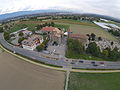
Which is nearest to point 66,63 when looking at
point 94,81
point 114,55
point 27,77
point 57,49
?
point 94,81

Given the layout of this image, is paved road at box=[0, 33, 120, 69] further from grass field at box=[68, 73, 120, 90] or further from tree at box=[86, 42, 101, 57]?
tree at box=[86, 42, 101, 57]

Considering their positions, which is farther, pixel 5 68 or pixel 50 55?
pixel 50 55

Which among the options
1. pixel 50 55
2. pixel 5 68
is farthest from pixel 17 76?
pixel 50 55

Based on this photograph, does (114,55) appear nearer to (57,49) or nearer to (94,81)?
(94,81)

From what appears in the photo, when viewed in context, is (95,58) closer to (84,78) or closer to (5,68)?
(84,78)

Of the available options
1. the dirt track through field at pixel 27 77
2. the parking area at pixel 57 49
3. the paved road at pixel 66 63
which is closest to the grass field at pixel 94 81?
the dirt track through field at pixel 27 77

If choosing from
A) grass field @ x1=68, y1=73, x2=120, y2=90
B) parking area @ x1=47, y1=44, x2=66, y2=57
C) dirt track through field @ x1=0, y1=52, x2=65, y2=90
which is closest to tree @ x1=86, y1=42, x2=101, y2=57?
parking area @ x1=47, y1=44, x2=66, y2=57
